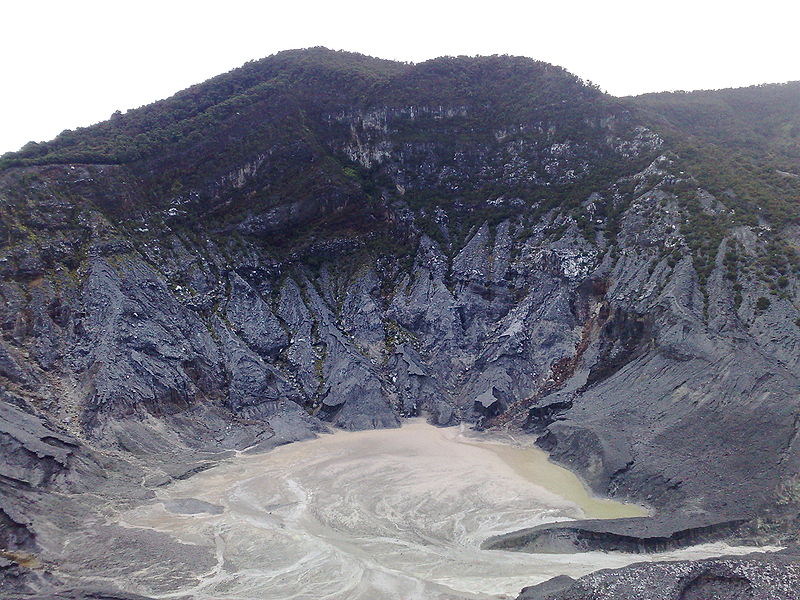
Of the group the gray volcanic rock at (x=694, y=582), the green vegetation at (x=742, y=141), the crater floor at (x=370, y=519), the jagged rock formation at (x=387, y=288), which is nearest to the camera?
the gray volcanic rock at (x=694, y=582)

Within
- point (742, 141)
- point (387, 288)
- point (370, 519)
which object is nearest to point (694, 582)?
point (370, 519)

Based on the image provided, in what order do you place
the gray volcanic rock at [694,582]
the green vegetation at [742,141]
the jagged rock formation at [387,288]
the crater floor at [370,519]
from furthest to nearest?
the green vegetation at [742,141] < the jagged rock formation at [387,288] < the crater floor at [370,519] < the gray volcanic rock at [694,582]

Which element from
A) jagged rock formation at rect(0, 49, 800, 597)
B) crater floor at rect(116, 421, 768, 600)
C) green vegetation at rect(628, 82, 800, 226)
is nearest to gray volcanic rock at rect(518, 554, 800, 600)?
crater floor at rect(116, 421, 768, 600)

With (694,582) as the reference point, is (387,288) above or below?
above

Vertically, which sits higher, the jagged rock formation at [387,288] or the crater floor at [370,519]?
the jagged rock formation at [387,288]

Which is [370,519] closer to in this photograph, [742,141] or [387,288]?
[387,288]

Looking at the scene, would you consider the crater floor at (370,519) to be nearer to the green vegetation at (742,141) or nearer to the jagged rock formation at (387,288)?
the jagged rock formation at (387,288)

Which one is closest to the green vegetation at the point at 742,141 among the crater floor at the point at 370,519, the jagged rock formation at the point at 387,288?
the jagged rock formation at the point at 387,288

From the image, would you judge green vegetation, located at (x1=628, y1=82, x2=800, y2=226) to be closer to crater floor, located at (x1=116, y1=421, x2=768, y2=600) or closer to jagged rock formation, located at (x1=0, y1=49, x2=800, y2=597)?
jagged rock formation, located at (x1=0, y1=49, x2=800, y2=597)

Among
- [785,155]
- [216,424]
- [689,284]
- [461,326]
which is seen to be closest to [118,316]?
[216,424]
